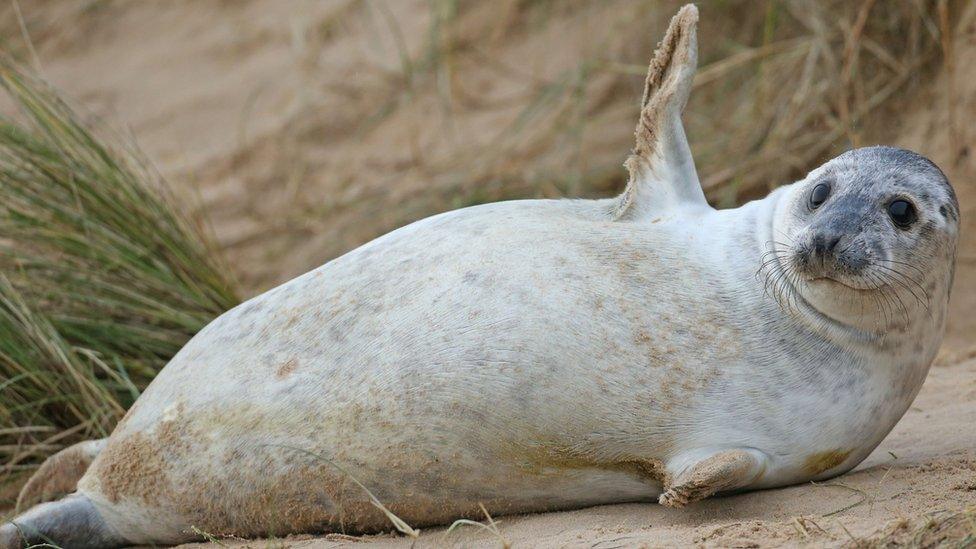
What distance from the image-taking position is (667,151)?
3164 millimetres

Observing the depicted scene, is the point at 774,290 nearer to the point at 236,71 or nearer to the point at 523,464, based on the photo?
the point at 523,464

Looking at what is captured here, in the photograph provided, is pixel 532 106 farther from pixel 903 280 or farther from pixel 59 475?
pixel 903 280

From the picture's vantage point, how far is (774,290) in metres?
2.85

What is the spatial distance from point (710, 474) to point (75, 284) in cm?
241

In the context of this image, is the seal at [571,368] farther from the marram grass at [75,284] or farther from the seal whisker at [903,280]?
the marram grass at [75,284]

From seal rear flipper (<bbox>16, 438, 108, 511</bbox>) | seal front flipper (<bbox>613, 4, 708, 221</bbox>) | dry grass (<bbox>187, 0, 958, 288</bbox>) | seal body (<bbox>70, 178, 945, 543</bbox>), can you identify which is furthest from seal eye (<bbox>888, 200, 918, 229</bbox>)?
dry grass (<bbox>187, 0, 958, 288</bbox>)

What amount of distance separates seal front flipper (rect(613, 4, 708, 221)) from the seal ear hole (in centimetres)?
36

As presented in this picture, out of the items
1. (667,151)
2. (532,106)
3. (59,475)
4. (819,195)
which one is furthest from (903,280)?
(532,106)

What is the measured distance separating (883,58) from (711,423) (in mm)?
3237

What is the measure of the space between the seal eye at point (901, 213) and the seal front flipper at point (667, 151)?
543 mm

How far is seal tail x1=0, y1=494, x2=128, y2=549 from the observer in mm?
3152

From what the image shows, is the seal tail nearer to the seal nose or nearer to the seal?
the seal

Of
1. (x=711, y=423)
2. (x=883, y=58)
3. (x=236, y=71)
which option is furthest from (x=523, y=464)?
(x=236, y=71)

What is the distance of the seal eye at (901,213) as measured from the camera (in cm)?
275
